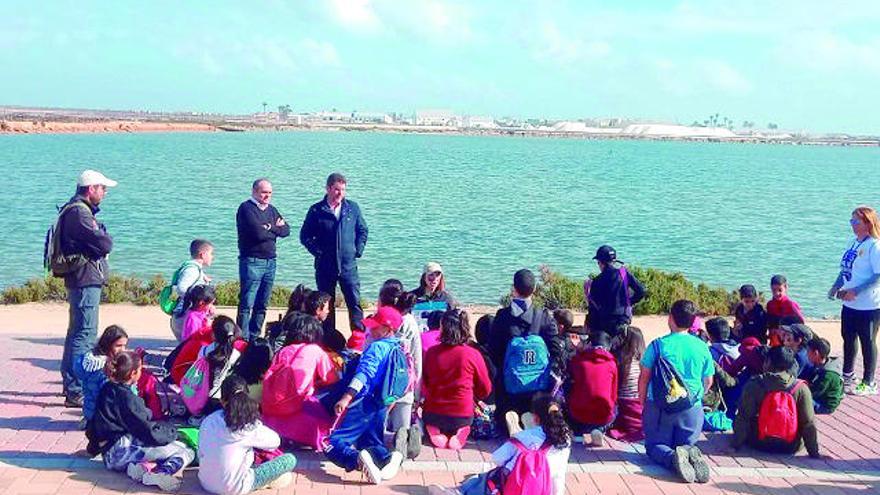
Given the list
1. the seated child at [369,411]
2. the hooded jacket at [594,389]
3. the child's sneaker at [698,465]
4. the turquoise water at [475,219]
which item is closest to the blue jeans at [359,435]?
the seated child at [369,411]

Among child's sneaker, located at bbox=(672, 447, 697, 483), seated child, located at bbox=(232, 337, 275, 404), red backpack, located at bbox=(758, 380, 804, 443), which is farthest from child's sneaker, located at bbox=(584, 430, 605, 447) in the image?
seated child, located at bbox=(232, 337, 275, 404)

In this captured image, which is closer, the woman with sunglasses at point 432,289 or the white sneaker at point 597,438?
the white sneaker at point 597,438

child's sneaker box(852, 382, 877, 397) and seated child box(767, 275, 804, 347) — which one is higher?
seated child box(767, 275, 804, 347)

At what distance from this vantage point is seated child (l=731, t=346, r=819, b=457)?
6.81 m

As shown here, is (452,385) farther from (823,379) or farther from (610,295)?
(823,379)

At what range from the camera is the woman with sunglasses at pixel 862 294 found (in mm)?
8453

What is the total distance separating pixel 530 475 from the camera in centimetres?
542

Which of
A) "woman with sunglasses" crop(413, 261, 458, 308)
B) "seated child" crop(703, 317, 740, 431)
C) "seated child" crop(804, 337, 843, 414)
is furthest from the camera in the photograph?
"woman with sunglasses" crop(413, 261, 458, 308)

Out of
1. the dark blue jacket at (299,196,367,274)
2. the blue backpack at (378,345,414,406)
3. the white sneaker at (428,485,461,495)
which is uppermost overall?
the dark blue jacket at (299,196,367,274)

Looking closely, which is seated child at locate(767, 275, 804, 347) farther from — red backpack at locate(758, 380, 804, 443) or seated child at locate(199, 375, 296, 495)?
seated child at locate(199, 375, 296, 495)

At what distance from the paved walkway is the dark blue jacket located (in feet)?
9.68

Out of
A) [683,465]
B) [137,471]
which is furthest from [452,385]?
[137,471]

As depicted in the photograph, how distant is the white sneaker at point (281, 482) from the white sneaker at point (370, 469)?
0.48 m

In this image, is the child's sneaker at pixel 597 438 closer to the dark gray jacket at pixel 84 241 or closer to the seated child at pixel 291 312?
the seated child at pixel 291 312
